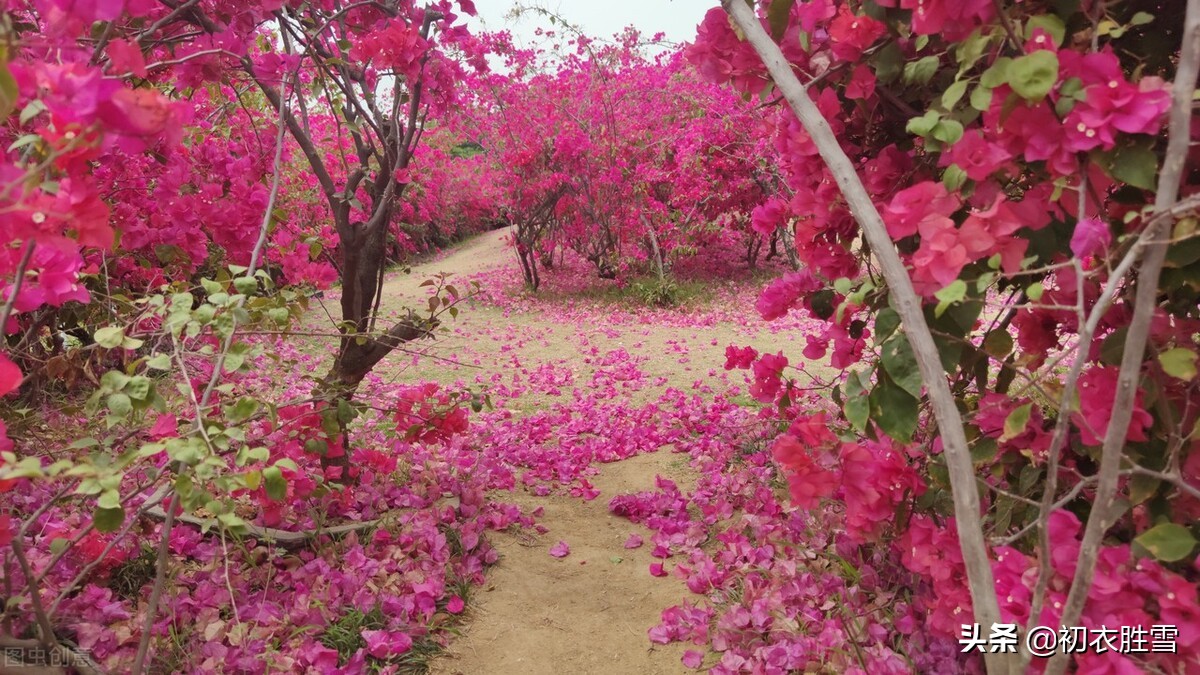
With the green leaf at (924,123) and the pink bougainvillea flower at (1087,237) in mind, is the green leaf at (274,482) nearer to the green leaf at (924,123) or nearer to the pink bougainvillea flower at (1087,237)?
the green leaf at (924,123)

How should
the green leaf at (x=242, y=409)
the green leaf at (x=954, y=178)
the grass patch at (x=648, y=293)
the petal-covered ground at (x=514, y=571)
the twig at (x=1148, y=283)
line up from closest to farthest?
the twig at (x=1148, y=283) → the green leaf at (x=954, y=178) → the green leaf at (x=242, y=409) → the petal-covered ground at (x=514, y=571) → the grass patch at (x=648, y=293)

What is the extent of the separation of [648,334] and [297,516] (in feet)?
16.3

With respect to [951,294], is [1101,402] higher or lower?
lower

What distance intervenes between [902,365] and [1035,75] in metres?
0.51

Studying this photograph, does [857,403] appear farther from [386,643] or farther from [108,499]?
[386,643]

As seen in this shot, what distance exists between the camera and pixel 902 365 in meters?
1.23

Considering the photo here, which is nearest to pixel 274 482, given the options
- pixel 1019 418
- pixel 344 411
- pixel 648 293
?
pixel 344 411

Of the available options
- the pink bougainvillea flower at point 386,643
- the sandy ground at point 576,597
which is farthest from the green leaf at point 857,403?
the pink bougainvillea flower at point 386,643

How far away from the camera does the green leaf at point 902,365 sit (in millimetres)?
1215

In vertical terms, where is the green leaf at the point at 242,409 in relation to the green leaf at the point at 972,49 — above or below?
below

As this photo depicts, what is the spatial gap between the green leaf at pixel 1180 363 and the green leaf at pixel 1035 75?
0.42 meters

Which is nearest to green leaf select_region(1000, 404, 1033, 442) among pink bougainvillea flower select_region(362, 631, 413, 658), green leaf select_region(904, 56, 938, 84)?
green leaf select_region(904, 56, 938, 84)

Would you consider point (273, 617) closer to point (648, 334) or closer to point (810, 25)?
point (810, 25)

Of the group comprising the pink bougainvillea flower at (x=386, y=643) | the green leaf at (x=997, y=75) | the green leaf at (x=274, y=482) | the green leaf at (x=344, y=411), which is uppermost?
the green leaf at (x=997, y=75)
